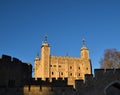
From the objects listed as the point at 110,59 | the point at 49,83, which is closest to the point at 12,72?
the point at 49,83

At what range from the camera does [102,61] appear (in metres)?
55.4

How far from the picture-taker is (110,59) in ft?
177

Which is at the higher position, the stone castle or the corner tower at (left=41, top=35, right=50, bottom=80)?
the corner tower at (left=41, top=35, right=50, bottom=80)

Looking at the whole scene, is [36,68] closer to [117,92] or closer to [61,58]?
[61,58]

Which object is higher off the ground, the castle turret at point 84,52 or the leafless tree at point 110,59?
the castle turret at point 84,52

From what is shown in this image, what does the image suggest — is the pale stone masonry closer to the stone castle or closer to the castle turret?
the castle turret

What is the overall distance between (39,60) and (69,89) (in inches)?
2647

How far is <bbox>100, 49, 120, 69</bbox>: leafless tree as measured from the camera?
172 ft

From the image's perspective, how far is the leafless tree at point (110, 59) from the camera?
5251cm

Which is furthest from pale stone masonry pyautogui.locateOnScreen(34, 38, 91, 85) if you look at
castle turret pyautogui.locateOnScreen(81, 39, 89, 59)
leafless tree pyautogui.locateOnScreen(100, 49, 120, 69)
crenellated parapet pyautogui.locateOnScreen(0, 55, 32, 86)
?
crenellated parapet pyautogui.locateOnScreen(0, 55, 32, 86)

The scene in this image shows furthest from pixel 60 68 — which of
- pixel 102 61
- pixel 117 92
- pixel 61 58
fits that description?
pixel 117 92

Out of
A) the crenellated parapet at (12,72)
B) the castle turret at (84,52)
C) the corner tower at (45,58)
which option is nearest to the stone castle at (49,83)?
the crenellated parapet at (12,72)

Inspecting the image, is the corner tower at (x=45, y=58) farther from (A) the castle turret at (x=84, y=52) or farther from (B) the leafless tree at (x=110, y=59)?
(B) the leafless tree at (x=110, y=59)

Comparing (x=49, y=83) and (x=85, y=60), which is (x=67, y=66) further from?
(x=49, y=83)
